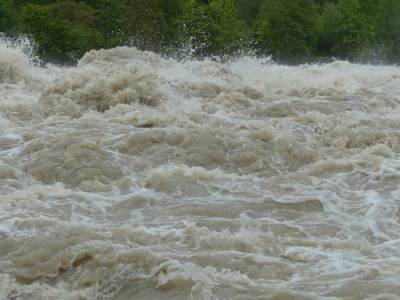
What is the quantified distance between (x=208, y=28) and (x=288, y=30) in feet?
12.4

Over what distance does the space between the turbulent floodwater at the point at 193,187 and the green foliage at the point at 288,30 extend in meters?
15.1

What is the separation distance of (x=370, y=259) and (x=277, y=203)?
1.91 meters

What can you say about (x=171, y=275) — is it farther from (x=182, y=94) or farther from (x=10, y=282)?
(x=182, y=94)

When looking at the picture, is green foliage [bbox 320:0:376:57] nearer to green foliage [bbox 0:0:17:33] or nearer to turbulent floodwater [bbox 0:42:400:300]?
green foliage [bbox 0:0:17:33]

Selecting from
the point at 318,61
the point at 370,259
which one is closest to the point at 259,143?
the point at 370,259

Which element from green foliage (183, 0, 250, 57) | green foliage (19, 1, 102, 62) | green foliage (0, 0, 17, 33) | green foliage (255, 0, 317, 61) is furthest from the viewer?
green foliage (255, 0, 317, 61)

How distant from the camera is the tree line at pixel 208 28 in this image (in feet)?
87.7

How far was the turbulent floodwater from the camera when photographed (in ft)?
22.0

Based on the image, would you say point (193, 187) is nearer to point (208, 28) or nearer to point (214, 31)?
point (214, 31)

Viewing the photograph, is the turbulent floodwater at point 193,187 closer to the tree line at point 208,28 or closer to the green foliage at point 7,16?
the tree line at point 208,28

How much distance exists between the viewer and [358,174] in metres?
10.0

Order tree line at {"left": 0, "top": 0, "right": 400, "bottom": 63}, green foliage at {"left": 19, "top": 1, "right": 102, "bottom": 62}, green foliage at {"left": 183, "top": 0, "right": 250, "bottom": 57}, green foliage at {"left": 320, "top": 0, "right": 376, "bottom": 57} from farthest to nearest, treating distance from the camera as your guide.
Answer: green foliage at {"left": 320, "top": 0, "right": 376, "bottom": 57}
green foliage at {"left": 183, "top": 0, "right": 250, "bottom": 57}
tree line at {"left": 0, "top": 0, "right": 400, "bottom": 63}
green foliage at {"left": 19, "top": 1, "right": 102, "bottom": 62}

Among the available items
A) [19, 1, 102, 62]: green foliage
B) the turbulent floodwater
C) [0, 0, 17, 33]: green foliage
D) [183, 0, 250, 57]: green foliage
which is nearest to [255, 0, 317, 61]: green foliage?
[183, 0, 250, 57]: green foliage

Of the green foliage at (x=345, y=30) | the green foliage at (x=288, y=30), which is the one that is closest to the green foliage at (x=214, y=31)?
the green foliage at (x=288, y=30)
